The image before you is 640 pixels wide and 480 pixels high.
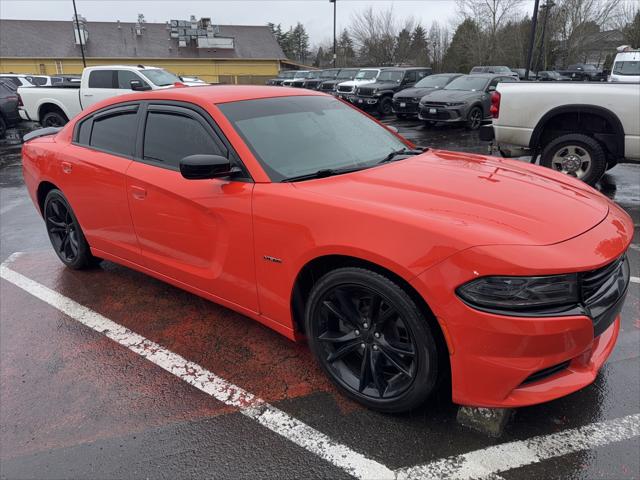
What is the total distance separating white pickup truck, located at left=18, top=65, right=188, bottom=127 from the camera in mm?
13086

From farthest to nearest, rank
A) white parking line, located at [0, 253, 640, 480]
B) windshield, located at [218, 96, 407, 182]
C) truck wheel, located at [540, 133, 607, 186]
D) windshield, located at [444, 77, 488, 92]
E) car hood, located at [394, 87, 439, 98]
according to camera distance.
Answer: car hood, located at [394, 87, 439, 98], windshield, located at [444, 77, 488, 92], truck wheel, located at [540, 133, 607, 186], windshield, located at [218, 96, 407, 182], white parking line, located at [0, 253, 640, 480]

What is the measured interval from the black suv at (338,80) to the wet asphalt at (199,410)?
63.5ft

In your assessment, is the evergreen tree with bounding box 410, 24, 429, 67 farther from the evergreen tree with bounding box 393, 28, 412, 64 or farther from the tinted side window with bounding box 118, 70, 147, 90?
the tinted side window with bounding box 118, 70, 147, 90

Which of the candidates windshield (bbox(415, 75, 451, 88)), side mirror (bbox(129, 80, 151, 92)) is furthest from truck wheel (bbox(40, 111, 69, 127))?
windshield (bbox(415, 75, 451, 88))

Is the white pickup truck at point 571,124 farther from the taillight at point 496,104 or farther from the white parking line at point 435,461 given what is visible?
the white parking line at point 435,461

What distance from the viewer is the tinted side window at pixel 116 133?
360cm

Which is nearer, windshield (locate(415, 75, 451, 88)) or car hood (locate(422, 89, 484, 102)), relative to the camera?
car hood (locate(422, 89, 484, 102))

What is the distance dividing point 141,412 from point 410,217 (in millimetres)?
1773

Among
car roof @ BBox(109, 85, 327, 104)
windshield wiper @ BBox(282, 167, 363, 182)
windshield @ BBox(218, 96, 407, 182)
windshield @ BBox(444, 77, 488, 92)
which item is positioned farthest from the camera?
windshield @ BBox(444, 77, 488, 92)

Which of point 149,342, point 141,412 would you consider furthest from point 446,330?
point 149,342

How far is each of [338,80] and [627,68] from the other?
40.7 ft

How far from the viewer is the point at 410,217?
221cm

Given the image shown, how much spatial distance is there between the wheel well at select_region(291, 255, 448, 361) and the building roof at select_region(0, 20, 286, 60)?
182ft

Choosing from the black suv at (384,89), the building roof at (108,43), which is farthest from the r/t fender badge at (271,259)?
the building roof at (108,43)
